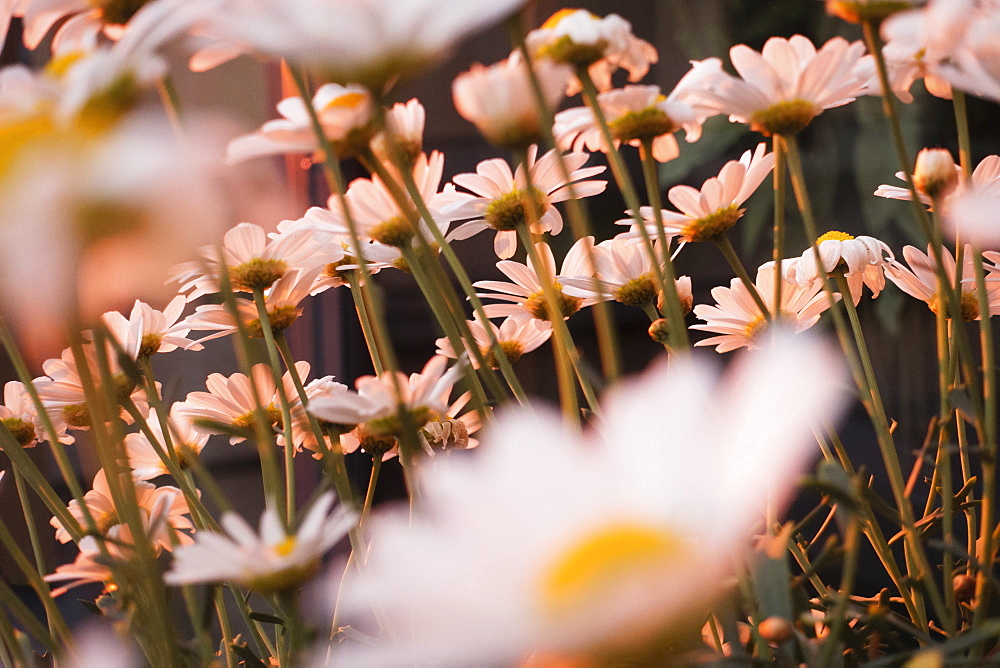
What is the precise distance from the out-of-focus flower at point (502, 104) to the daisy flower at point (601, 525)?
0.08 metres

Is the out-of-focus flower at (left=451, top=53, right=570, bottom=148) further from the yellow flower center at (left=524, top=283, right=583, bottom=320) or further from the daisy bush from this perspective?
the yellow flower center at (left=524, top=283, right=583, bottom=320)

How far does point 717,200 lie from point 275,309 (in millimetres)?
162

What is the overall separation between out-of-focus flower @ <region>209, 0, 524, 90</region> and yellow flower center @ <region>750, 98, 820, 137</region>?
0.35 ft

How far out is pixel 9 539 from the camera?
0.23 m

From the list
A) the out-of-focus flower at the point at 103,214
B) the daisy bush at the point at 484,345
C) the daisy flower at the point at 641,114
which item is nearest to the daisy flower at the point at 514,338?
the daisy bush at the point at 484,345

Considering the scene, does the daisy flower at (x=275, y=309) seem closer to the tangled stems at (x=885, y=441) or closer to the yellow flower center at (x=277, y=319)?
the yellow flower center at (x=277, y=319)

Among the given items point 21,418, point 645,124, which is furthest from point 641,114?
point 21,418

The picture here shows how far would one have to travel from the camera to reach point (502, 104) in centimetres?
18

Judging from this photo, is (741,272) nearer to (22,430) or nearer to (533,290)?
(533,290)

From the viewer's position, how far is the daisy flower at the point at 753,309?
31cm

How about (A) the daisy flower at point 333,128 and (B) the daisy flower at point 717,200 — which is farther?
(B) the daisy flower at point 717,200

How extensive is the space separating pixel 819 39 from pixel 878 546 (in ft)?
4.47

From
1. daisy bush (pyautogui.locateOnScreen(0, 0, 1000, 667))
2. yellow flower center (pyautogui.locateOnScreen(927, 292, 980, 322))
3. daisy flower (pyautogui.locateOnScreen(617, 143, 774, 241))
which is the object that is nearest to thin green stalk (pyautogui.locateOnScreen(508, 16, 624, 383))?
daisy bush (pyautogui.locateOnScreen(0, 0, 1000, 667))

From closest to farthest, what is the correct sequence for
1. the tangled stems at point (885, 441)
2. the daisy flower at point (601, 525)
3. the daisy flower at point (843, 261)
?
the daisy flower at point (601, 525) → the tangled stems at point (885, 441) → the daisy flower at point (843, 261)
